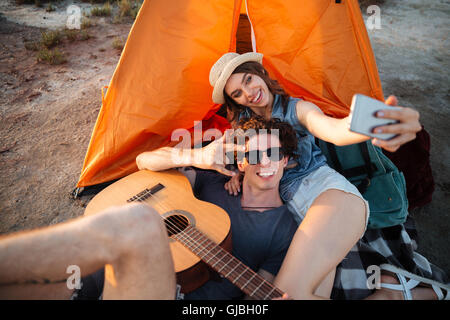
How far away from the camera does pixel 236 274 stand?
3.55 ft

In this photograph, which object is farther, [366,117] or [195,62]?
[195,62]

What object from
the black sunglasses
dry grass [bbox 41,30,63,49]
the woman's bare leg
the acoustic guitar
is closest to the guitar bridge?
the acoustic guitar

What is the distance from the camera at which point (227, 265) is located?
44.4 inches

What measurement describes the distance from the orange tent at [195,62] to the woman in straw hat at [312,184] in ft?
1.05

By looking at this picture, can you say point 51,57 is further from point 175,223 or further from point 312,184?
point 312,184

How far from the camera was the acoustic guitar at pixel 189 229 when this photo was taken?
1.08m

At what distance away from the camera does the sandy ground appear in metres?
2.01

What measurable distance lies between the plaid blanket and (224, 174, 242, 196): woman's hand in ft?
2.29

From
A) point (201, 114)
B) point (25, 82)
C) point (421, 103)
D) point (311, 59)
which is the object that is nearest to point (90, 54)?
point (25, 82)

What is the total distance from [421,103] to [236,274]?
2.99 meters

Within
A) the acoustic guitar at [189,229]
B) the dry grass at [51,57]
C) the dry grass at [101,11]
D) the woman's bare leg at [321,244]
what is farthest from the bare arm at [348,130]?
the dry grass at [101,11]

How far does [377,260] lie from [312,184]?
20.5 inches

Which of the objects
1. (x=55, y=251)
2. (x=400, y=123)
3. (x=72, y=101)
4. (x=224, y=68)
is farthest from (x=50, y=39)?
(x=400, y=123)

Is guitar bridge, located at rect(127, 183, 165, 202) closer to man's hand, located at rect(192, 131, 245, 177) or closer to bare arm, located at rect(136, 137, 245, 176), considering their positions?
bare arm, located at rect(136, 137, 245, 176)
